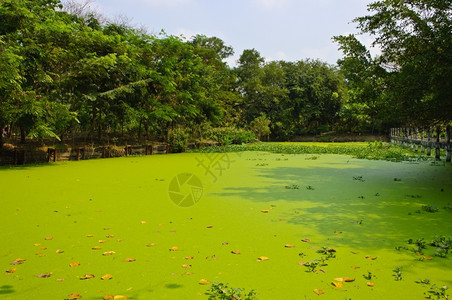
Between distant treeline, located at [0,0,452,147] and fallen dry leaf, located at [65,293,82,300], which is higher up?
distant treeline, located at [0,0,452,147]

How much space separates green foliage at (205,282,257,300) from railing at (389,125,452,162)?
1089 cm

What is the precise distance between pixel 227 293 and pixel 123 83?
A: 13.7m

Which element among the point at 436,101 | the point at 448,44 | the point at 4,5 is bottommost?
the point at 436,101

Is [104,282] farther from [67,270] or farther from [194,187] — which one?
[194,187]

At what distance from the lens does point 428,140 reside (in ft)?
44.7

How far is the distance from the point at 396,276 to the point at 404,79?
4882 mm

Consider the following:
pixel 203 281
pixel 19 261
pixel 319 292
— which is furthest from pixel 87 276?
pixel 319 292

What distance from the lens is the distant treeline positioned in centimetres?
746

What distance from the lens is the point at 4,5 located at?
9.81 meters

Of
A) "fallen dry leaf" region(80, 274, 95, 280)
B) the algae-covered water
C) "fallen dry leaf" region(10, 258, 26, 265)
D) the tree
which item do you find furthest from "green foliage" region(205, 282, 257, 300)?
the tree

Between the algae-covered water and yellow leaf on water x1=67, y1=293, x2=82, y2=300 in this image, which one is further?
the algae-covered water

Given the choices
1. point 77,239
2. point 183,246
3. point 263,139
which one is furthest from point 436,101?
point 263,139

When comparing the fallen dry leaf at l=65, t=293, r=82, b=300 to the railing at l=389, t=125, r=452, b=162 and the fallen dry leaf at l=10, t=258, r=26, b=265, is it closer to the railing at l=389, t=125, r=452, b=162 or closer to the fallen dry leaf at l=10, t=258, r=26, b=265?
the fallen dry leaf at l=10, t=258, r=26, b=265

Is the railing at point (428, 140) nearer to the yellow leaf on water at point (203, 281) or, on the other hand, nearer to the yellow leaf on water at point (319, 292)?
the yellow leaf on water at point (319, 292)
